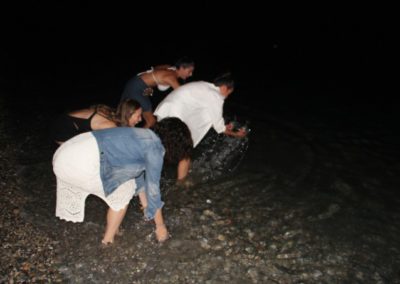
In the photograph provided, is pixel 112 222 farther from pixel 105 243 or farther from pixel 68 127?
pixel 68 127

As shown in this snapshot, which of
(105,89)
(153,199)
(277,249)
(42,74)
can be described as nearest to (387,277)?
(277,249)

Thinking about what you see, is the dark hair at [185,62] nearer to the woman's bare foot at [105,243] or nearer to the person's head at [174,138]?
the person's head at [174,138]

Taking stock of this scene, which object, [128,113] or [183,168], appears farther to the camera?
[183,168]

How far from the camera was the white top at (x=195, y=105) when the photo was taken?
5.18m

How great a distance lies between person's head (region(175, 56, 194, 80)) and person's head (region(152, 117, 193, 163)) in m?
2.30

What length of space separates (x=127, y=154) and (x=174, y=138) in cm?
45

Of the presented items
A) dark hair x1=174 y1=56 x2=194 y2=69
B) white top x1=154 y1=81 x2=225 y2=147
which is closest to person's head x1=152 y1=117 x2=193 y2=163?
white top x1=154 y1=81 x2=225 y2=147

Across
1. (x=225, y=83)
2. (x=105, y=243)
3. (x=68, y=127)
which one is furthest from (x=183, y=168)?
(x=68, y=127)

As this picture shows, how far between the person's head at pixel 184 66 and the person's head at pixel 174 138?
2303 millimetres

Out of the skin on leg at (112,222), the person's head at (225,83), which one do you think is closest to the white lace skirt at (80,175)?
the skin on leg at (112,222)

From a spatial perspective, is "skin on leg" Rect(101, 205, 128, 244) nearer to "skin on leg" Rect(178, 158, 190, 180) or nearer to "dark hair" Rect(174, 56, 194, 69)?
"skin on leg" Rect(178, 158, 190, 180)

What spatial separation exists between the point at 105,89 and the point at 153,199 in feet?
22.1

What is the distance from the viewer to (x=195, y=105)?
5.21 meters

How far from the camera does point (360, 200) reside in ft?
19.1
